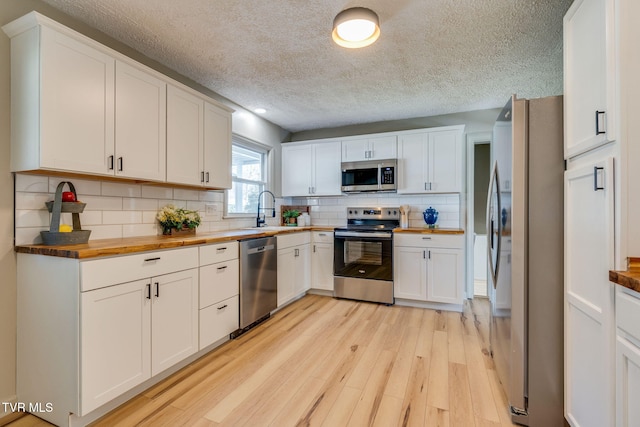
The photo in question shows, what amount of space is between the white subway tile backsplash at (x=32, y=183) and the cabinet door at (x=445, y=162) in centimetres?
358

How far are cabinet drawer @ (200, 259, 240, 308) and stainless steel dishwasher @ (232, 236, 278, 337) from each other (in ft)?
0.31

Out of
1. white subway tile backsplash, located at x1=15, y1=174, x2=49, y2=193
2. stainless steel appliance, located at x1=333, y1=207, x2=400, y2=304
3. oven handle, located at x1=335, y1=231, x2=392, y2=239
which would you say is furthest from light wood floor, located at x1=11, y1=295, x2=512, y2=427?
white subway tile backsplash, located at x1=15, y1=174, x2=49, y2=193

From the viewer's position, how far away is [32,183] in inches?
69.2

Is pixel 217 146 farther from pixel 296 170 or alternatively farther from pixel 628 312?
pixel 628 312

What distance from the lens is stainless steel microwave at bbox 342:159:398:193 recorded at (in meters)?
3.75

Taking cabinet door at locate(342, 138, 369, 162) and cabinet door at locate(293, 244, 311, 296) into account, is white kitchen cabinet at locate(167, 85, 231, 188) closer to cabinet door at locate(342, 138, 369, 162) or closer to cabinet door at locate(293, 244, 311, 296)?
cabinet door at locate(293, 244, 311, 296)

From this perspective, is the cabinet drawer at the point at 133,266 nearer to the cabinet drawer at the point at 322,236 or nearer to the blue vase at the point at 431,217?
the cabinet drawer at the point at 322,236

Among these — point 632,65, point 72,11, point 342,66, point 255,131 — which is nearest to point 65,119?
point 72,11

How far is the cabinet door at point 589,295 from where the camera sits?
1088 mm

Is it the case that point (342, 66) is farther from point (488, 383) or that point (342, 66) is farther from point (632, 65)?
point (488, 383)

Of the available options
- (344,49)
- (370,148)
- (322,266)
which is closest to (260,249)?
(322,266)

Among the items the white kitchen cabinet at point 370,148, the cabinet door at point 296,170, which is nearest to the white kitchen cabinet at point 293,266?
the cabinet door at point 296,170

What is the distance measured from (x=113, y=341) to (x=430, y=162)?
3.51 meters

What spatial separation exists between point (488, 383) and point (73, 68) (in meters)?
3.22
